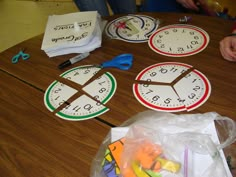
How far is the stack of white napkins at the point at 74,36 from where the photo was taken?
91 centimetres

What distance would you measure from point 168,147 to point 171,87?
0.71ft

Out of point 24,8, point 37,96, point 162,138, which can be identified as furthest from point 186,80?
point 24,8

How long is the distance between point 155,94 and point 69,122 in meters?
0.22

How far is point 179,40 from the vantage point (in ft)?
2.91

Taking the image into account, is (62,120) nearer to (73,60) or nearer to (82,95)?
(82,95)

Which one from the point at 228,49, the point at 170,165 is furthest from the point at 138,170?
the point at 228,49

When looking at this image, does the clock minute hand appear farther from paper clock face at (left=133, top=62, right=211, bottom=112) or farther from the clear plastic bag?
the clear plastic bag

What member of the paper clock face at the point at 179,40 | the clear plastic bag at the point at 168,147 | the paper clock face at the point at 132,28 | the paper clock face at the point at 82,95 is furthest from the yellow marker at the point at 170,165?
the paper clock face at the point at 132,28

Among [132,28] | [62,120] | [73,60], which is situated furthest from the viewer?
[132,28]

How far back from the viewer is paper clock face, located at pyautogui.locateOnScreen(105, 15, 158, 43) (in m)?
0.95

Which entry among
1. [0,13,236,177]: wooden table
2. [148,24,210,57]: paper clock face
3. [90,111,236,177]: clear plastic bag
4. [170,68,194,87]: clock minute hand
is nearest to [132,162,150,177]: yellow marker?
[90,111,236,177]: clear plastic bag

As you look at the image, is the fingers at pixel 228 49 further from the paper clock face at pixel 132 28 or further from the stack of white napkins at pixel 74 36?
the stack of white napkins at pixel 74 36

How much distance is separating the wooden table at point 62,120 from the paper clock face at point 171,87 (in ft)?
0.06

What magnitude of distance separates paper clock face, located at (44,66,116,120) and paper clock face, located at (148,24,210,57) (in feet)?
0.64
